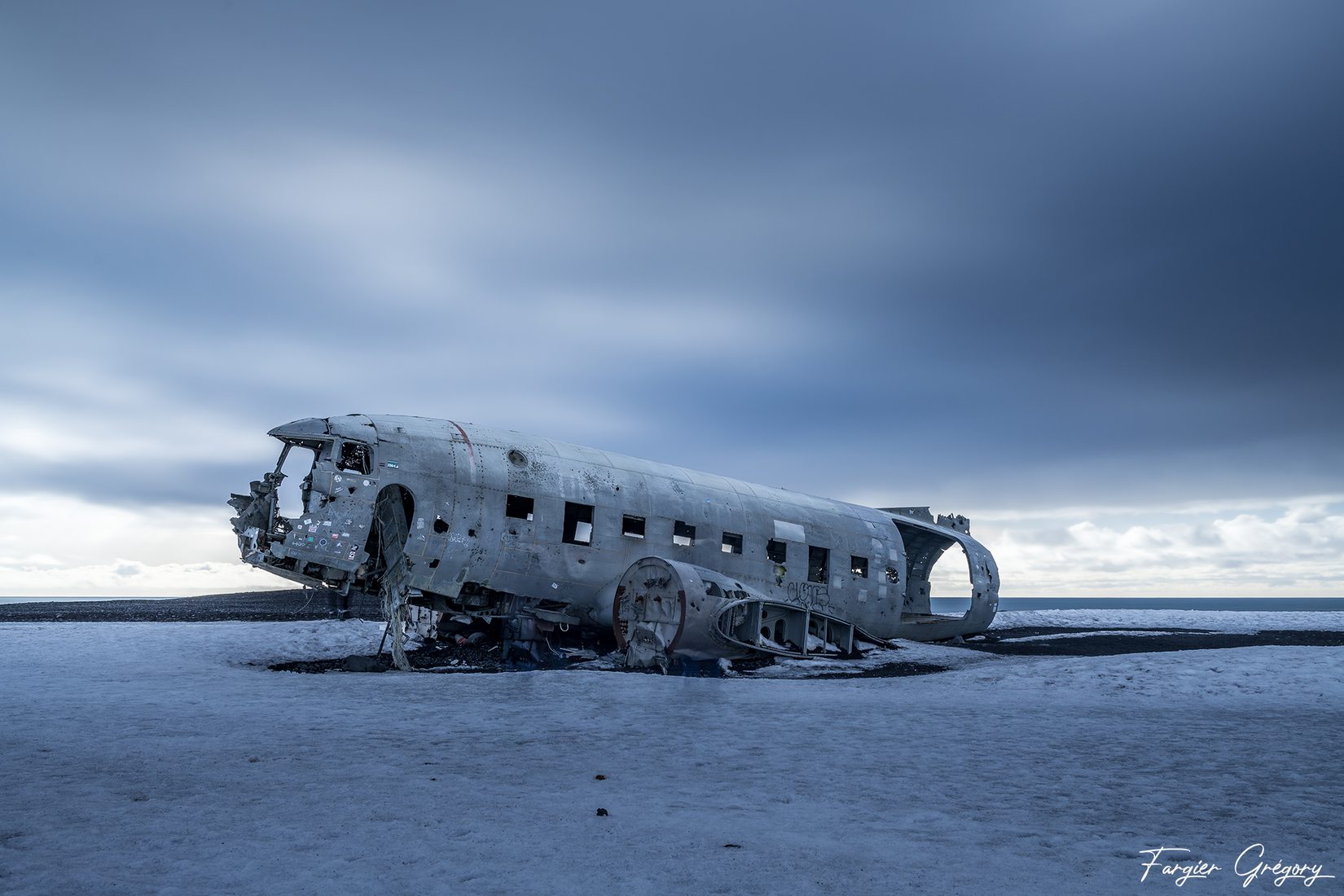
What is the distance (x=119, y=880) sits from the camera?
5.18 metres

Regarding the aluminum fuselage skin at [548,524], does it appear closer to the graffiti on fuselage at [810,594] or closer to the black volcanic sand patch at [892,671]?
the graffiti on fuselage at [810,594]

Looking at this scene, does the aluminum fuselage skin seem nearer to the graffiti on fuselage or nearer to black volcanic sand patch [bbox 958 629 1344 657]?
the graffiti on fuselage

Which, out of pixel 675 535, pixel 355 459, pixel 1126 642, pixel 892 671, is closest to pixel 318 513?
pixel 355 459

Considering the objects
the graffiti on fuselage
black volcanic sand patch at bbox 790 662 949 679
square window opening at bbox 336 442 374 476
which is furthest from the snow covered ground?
the graffiti on fuselage

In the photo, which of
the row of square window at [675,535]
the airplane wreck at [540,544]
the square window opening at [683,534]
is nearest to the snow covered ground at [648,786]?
the airplane wreck at [540,544]

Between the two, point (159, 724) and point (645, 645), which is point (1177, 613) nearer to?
point (645, 645)

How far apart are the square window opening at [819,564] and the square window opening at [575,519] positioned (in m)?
8.46

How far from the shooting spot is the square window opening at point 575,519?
21.3m

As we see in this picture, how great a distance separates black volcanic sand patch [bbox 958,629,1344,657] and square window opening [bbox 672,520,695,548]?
11.1 meters

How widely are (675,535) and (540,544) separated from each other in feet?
14.4

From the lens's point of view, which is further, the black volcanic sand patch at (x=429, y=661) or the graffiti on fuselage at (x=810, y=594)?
the graffiti on fuselage at (x=810, y=594)

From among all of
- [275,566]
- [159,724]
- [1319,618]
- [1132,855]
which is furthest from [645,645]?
[1319,618]

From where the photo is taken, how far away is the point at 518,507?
20516 mm

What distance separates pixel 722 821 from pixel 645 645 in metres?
13.2
